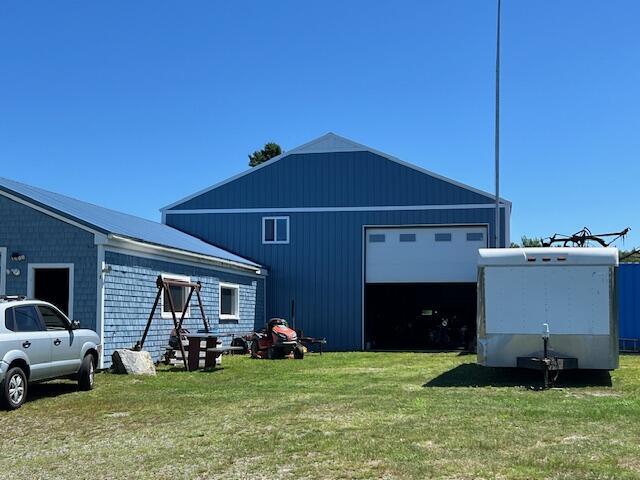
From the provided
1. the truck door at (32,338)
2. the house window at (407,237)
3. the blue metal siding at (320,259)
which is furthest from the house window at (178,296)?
the house window at (407,237)

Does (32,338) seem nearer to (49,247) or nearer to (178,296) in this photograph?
(49,247)

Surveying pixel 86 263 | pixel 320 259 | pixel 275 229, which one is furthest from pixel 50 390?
pixel 275 229

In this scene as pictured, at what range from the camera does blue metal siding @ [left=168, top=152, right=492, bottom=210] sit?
26234mm

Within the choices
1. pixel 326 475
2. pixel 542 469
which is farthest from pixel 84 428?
pixel 542 469

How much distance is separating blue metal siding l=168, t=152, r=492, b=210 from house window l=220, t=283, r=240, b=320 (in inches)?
170

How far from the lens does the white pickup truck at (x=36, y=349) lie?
1054 centimetres

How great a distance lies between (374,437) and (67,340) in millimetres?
6449

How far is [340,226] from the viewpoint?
26.8m

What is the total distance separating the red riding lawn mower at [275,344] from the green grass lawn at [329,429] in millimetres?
5981

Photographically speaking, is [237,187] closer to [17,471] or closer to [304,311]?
[304,311]

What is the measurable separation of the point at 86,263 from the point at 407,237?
1349cm

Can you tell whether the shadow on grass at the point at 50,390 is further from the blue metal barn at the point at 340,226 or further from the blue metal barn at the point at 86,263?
the blue metal barn at the point at 340,226

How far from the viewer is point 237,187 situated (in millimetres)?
27656

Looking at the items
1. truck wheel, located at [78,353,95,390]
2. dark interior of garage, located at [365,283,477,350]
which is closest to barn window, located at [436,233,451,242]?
dark interior of garage, located at [365,283,477,350]
